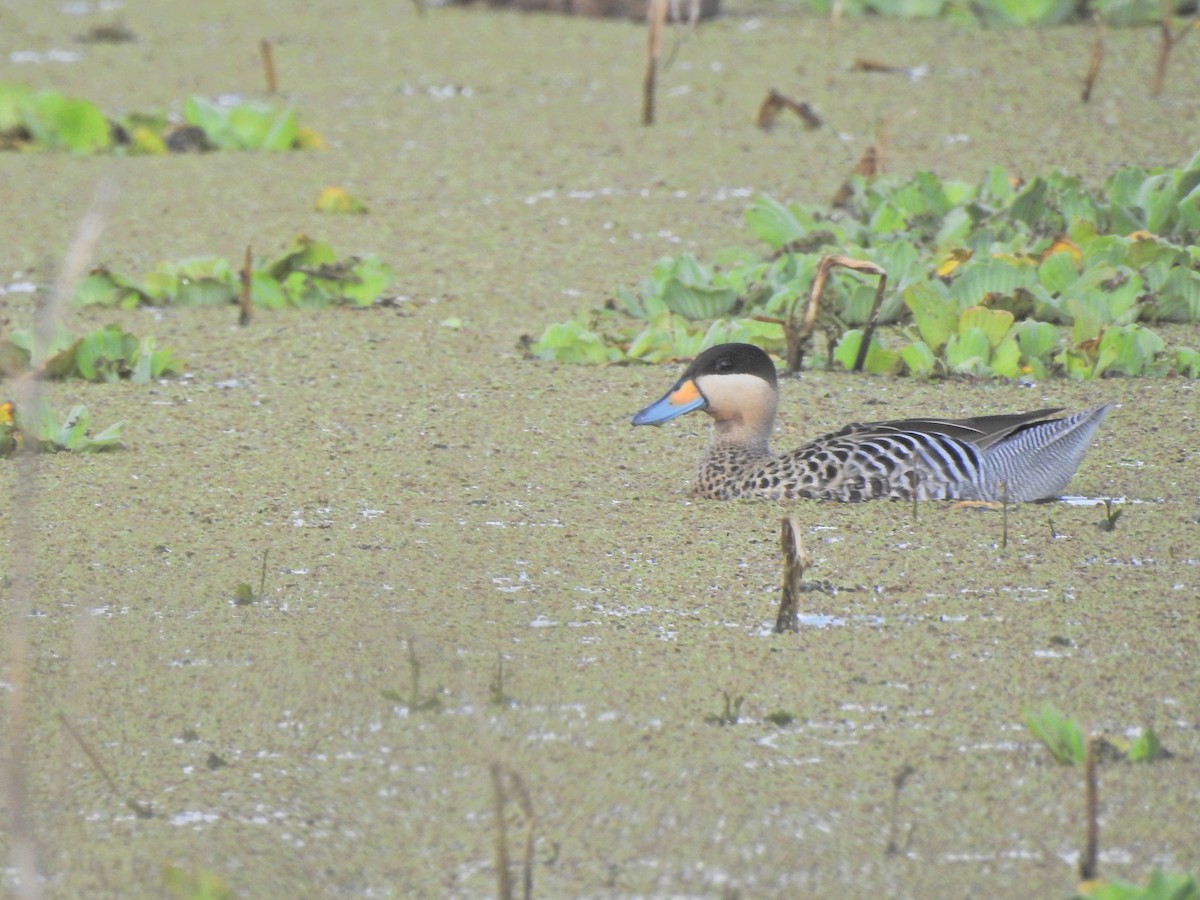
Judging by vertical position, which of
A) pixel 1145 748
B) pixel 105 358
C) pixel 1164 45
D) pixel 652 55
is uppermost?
pixel 1164 45

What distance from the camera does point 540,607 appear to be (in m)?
3.32

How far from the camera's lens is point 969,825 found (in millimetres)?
2543

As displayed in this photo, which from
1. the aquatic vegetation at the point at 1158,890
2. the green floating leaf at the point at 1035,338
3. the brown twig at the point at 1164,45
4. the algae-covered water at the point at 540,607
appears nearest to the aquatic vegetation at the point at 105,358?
the algae-covered water at the point at 540,607

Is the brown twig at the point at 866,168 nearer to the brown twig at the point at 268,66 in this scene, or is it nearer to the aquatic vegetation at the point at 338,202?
the aquatic vegetation at the point at 338,202

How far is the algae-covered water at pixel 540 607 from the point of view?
2.54m

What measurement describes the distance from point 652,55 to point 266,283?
76.5 inches

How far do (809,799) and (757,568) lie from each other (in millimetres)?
915

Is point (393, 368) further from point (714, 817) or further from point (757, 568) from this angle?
point (714, 817)

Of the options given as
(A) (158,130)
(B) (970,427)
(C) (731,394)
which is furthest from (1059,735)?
(A) (158,130)

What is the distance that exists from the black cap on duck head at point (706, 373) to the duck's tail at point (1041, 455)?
1.78 feet

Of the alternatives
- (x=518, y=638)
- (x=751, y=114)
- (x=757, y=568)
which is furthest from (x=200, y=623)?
(x=751, y=114)

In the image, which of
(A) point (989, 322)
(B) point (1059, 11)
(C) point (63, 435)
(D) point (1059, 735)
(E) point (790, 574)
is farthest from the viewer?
(B) point (1059, 11)

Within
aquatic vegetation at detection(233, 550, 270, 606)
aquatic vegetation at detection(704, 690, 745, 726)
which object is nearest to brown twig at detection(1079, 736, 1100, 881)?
aquatic vegetation at detection(704, 690, 745, 726)

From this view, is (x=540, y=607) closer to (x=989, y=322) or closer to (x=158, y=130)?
(x=989, y=322)
